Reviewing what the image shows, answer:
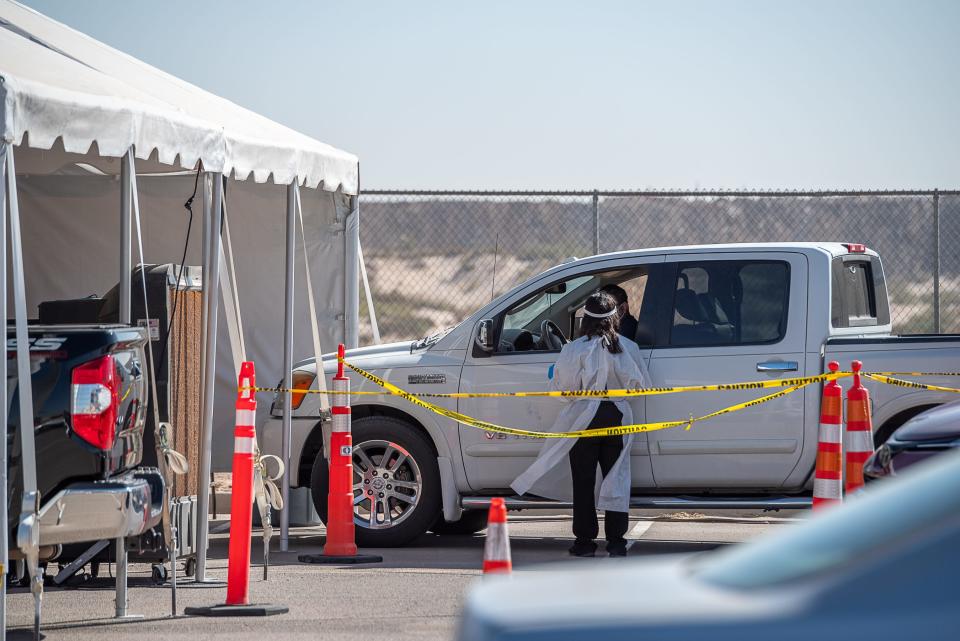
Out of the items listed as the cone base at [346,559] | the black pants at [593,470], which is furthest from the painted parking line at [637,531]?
the cone base at [346,559]

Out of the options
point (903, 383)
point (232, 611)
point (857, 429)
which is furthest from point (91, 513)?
point (903, 383)

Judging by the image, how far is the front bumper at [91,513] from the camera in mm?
5914

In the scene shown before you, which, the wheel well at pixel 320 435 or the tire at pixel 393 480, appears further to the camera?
the wheel well at pixel 320 435

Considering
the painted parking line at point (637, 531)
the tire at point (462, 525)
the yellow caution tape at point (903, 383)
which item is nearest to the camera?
the yellow caution tape at point (903, 383)

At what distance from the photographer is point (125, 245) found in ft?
24.9

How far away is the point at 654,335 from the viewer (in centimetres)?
923

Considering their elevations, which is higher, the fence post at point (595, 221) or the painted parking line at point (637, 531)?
the fence post at point (595, 221)

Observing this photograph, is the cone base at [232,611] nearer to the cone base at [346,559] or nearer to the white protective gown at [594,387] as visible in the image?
the cone base at [346,559]

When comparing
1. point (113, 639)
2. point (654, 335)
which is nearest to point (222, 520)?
point (654, 335)

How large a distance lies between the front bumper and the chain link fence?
17.6 metres

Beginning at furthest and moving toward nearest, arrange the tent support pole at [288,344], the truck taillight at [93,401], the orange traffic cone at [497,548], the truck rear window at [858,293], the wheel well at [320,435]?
the wheel well at [320,435] < the tent support pole at [288,344] < the truck rear window at [858,293] < the truck taillight at [93,401] < the orange traffic cone at [497,548]

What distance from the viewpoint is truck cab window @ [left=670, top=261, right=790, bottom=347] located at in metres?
9.05

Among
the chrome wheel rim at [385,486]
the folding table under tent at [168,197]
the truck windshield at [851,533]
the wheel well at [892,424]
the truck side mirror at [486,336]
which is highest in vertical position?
the folding table under tent at [168,197]

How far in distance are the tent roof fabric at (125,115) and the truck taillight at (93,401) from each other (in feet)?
3.61
